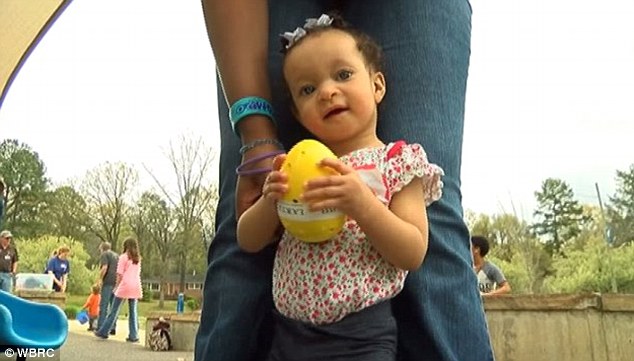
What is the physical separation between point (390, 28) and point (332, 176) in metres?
0.22

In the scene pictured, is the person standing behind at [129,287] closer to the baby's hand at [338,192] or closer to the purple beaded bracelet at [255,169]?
the purple beaded bracelet at [255,169]

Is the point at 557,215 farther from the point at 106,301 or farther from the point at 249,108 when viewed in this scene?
the point at 249,108

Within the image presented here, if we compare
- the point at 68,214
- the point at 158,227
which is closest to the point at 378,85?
the point at 158,227

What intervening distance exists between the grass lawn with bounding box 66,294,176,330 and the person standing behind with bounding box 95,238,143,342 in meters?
0.15

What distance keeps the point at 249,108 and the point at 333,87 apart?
0.30 feet

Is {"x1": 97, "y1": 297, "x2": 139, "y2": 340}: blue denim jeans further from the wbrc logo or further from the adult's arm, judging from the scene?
the adult's arm

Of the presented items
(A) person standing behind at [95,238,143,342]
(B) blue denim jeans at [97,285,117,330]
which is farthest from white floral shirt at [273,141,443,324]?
(B) blue denim jeans at [97,285,117,330]

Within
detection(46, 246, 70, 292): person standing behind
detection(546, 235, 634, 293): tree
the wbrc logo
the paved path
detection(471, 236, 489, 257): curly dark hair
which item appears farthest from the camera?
detection(46, 246, 70, 292): person standing behind

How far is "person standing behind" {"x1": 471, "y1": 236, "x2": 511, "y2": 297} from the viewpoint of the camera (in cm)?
308

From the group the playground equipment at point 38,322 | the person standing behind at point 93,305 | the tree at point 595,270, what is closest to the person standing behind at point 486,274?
the playground equipment at point 38,322

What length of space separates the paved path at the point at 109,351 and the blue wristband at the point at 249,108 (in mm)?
3061

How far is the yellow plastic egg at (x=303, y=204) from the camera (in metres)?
0.48

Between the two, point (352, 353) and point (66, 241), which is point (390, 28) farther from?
point (66, 241)

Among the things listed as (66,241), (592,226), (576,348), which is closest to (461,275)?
(576,348)
